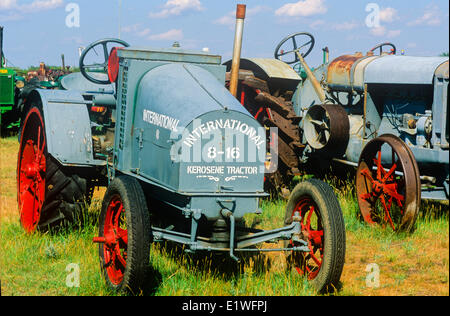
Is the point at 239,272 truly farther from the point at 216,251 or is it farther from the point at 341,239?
the point at 341,239

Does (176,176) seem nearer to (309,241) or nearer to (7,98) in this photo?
(309,241)

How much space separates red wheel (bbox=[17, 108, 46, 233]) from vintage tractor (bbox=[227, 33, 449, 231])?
8.88 feet

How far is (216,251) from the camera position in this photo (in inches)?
163

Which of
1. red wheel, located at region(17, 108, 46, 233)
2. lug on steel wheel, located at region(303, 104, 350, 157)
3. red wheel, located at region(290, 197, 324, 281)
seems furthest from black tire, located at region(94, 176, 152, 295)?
lug on steel wheel, located at region(303, 104, 350, 157)

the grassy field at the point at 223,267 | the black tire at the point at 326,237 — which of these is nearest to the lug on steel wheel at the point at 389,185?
the grassy field at the point at 223,267

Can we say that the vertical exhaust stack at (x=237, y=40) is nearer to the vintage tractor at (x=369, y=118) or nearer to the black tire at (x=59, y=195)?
the vintage tractor at (x=369, y=118)

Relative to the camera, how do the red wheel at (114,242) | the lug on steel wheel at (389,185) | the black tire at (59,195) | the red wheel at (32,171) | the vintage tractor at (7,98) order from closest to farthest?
the red wheel at (114,242) → the lug on steel wheel at (389,185) → the black tire at (59,195) → the red wheel at (32,171) → the vintage tractor at (7,98)

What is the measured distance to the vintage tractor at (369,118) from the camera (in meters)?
5.56

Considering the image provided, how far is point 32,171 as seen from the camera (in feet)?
19.6

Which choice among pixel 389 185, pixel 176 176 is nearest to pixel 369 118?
pixel 389 185

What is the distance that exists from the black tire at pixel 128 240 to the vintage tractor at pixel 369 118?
7.84 feet

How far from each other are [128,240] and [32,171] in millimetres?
2533

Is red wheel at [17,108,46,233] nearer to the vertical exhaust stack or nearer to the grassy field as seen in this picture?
the grassy field
